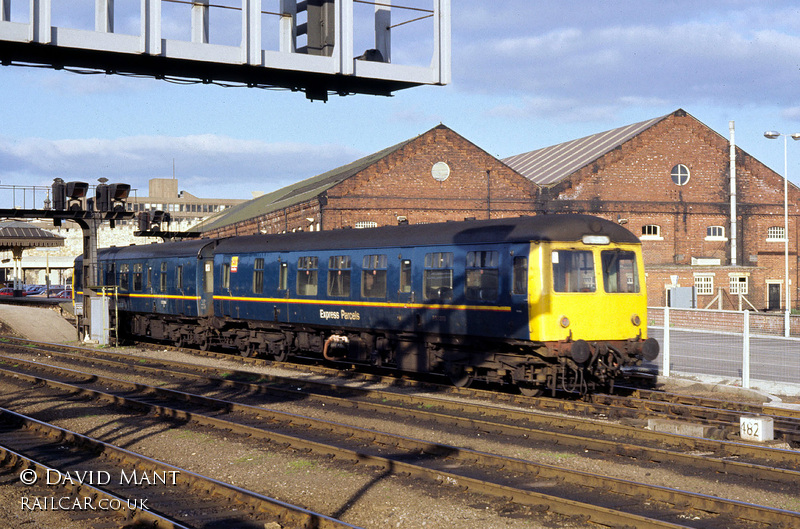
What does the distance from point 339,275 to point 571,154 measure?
3362 centimetres

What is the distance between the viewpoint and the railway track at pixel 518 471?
8.35 meters

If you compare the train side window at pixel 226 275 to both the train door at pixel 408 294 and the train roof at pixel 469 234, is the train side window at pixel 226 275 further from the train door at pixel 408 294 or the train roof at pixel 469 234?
the train door at pixel 408 294

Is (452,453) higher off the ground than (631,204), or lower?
lower

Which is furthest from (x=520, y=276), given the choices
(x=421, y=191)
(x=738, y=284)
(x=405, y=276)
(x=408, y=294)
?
(x=738, y=284)

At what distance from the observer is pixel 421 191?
4112 cm

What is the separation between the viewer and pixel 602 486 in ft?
30.6

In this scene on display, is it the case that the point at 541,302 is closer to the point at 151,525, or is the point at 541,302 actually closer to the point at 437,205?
the point at 151,525

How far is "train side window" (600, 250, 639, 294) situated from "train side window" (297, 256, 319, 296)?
771 centimetres

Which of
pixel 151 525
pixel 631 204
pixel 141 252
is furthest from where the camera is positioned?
pixel 631 204

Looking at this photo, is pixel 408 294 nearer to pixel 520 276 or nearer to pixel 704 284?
pixel 520 276

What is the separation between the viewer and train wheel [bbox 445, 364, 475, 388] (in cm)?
1725

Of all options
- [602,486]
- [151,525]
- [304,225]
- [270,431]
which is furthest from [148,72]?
[304,225]

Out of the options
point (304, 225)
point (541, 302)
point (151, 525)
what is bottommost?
point (151, 525)

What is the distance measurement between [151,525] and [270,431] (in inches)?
177
